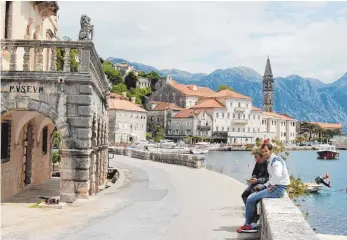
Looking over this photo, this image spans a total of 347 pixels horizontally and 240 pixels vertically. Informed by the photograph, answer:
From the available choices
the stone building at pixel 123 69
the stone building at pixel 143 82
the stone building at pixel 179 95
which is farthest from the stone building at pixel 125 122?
the stone building at pixel 123 69

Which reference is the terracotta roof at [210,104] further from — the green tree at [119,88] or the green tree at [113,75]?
the green tree at [113,75]

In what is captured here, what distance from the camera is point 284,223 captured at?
22.3 feet

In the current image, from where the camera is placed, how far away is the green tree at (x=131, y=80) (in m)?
171

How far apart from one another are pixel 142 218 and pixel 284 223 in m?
5.92

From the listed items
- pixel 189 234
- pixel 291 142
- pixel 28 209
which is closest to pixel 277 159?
pixel 189 234

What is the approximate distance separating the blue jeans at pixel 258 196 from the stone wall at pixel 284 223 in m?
0.47

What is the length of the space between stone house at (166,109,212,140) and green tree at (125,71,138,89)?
34.3 metres

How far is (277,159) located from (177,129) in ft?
434

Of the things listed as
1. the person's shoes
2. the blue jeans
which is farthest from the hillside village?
the blue jeans

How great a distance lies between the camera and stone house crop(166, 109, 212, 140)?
450 ft

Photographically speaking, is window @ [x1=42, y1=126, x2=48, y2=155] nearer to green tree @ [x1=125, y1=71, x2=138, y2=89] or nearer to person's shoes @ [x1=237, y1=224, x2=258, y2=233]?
person's shoes @ [x1=237, y1=224, x2=258, y2=233]

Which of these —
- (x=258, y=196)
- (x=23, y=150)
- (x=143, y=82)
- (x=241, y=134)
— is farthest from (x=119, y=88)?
(x=258, y=196)

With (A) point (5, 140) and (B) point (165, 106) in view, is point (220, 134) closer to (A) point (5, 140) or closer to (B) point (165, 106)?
(B) point (165, 106)

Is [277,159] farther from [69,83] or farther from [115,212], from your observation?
[69,83]
